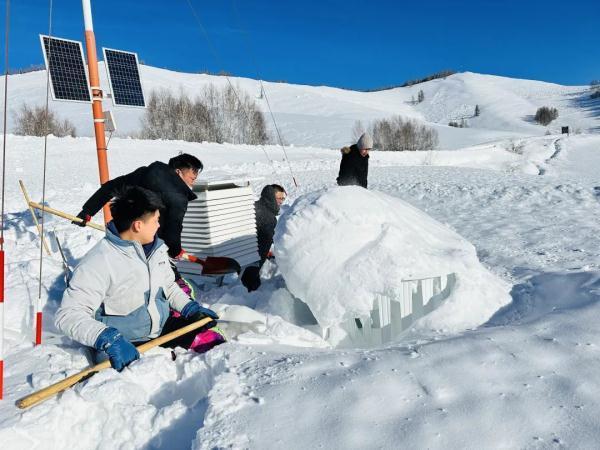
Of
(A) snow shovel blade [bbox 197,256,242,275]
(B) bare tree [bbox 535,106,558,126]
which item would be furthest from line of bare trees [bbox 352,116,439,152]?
(A) snow shovel blade [bbox 197,256,242,275]

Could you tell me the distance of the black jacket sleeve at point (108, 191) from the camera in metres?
4.00

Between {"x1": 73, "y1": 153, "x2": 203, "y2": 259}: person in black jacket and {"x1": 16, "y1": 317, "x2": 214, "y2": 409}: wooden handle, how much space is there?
141 centimetres

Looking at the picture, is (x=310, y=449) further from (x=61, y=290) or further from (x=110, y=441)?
(x=61, y=290)

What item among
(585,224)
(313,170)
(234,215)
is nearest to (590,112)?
(313,170)

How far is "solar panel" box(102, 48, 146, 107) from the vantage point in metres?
6.01

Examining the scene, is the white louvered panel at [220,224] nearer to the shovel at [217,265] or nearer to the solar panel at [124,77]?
the shovel at [217,265]

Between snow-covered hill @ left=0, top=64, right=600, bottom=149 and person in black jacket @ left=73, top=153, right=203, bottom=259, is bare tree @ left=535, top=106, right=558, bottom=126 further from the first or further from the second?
person in black jacket @ left=73, top=153, right=203, bottom=259

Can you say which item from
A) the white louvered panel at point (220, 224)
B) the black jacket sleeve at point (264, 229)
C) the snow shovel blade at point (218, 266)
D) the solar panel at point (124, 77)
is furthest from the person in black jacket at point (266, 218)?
the solar panel at point (124, 77)

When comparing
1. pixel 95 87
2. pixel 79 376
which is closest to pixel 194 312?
pixel 79 376

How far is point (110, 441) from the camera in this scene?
6.81 feet

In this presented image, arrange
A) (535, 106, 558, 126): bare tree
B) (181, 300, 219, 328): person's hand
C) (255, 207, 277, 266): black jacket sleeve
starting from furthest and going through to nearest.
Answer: (535, 106, 558, 126): bare tree → (255, 207, 277, 266): black jacket sleeve → (181, 300, 219, 328): person's hand

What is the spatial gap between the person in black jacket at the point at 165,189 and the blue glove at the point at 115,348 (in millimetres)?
1628

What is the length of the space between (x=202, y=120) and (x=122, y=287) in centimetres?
2925

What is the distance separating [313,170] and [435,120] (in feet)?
157
